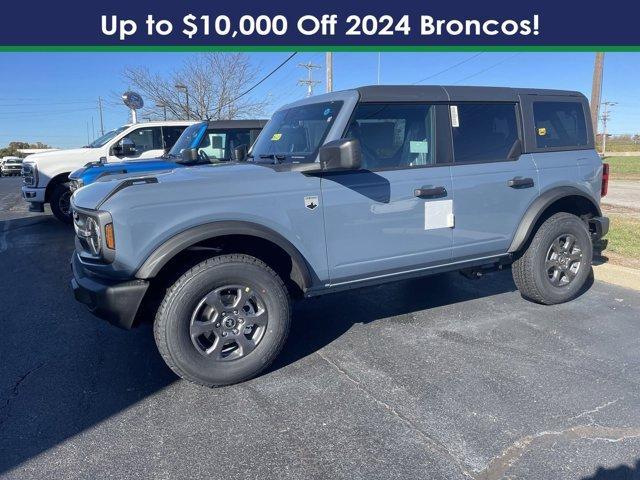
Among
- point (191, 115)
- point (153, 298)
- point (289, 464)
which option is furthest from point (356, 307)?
point (191, 115)

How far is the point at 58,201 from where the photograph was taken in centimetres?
991

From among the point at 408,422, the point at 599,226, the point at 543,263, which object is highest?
the point at 599,226

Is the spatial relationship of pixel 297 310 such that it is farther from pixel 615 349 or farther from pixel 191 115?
pixel 191 115

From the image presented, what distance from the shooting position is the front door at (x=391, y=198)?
→ 360cm

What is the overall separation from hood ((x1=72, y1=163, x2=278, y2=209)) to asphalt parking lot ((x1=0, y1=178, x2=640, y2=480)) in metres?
1.26

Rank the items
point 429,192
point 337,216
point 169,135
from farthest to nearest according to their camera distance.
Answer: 1. point 169,135
2. point 429,192
3. point 337,216

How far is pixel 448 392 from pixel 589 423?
0.80 metres

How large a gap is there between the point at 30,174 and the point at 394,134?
8.65 metres

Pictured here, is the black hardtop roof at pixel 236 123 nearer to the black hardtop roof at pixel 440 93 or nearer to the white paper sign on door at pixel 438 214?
the black hardtop roof at pixel 440 93

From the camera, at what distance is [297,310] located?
15.8 feet

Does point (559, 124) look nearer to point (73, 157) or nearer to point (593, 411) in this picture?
point (593, 411)

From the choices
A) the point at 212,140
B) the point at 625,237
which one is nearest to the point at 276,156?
the point at 212,140

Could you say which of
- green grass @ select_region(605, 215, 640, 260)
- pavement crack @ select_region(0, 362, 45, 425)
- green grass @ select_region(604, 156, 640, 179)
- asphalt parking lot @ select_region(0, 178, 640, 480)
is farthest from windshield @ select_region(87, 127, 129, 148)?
green grass @ select_region(604, 156, 640, 179)

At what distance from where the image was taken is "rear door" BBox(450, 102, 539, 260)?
13.5 ft
